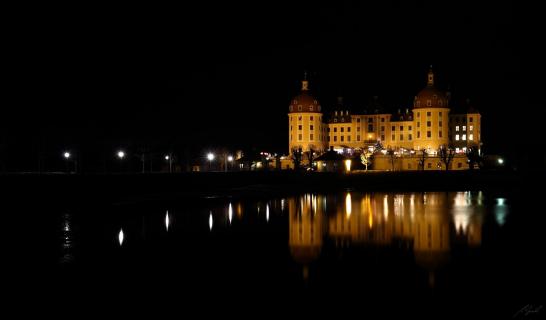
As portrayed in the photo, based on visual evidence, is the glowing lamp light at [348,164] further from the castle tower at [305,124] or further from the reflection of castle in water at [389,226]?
the reflection of castle in water at [389,226]

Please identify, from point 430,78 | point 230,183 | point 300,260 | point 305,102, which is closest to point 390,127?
point 430,78

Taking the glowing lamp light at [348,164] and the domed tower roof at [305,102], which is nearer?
the glowing lamp light at [348,164]

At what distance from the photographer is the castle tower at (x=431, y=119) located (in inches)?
3029

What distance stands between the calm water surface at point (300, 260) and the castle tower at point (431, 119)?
5278cm

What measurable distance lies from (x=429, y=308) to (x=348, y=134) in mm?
74128

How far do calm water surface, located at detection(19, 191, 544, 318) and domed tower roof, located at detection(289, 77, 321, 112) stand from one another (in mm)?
54847

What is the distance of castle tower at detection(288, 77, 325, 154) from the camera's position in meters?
79.8

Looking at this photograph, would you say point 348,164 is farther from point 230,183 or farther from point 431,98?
point 230,183

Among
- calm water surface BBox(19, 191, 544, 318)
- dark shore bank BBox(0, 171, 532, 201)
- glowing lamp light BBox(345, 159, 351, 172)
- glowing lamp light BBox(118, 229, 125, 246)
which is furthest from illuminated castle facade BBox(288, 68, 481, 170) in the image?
glowing lamp light BBox(118, 229, 125, 246)

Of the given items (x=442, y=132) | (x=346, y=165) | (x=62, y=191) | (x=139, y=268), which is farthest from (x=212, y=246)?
(x=442, y=132)

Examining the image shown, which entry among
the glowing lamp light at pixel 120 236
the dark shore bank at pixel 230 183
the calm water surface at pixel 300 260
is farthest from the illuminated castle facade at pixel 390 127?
the glowing lamp light at pixel 120 236

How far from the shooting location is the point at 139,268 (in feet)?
45.2

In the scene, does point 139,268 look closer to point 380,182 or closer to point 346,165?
point 380,182

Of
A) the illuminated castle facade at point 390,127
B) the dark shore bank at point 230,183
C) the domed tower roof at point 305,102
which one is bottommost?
the dark shore bank at point 230,183
